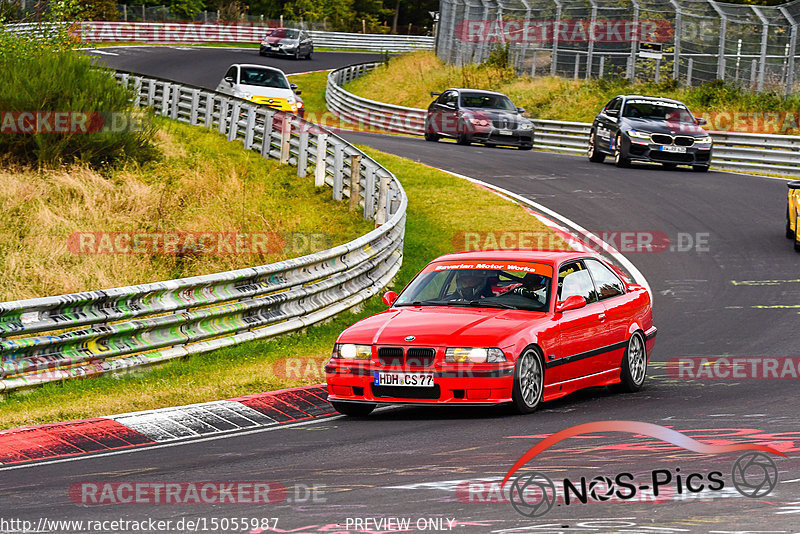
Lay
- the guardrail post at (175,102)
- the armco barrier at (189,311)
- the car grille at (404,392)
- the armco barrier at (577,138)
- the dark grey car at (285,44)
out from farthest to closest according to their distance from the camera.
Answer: the dark grey car at (285,44) → the guardrail post at (175,102) → the armco barrier at (577,138) → the armco barrier at (189,311) → the car grille at (404,392)

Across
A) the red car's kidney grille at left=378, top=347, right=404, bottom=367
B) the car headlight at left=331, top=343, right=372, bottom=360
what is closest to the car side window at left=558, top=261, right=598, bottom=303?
the red car's kidney grille at left=378, top=347, right=404, bottom=367

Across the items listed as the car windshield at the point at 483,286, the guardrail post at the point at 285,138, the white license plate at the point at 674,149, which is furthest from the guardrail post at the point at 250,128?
the car windshield at the point at 483,286

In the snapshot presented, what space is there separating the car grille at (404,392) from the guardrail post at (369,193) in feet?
36.7

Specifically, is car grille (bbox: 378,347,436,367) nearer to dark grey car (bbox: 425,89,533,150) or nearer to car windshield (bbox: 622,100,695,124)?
car windshield (bbox: 622,100,695,124)

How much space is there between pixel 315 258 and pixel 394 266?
325 centimetres

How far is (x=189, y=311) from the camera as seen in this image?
39.8ft

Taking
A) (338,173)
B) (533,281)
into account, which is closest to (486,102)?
(338,173)

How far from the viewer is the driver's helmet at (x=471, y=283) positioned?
10305 millimetres

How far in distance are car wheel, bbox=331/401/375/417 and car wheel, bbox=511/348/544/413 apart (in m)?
1.22

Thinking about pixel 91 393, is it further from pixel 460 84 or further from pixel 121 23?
pixel 121 23

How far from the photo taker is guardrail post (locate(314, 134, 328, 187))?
22766 mm

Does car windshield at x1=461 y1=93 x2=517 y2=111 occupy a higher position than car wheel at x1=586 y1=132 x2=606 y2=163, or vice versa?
car windshield at x1=461 y1=93 x2=517 y2=111

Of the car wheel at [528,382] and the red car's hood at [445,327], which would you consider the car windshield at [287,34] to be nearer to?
the red car's hood at [445,327]

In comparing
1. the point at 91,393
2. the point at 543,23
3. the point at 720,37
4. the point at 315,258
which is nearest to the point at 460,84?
the point at 543,23
